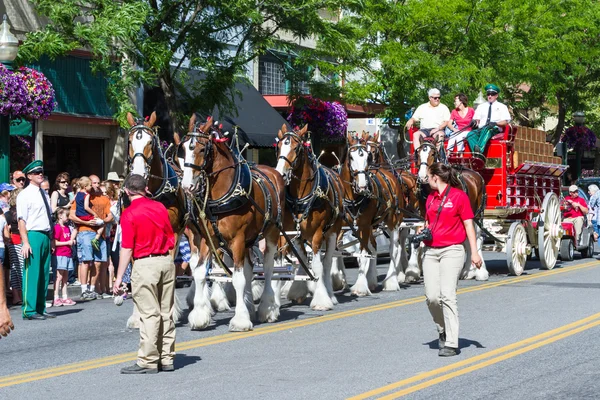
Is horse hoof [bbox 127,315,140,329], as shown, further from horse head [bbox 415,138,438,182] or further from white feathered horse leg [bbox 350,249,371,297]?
horse head [bbox 415,138,438,182]

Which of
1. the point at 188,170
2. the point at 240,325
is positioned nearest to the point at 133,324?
the point at 240,325

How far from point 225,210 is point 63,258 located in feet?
14.9

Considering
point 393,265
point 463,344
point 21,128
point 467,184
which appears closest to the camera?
point 463,344

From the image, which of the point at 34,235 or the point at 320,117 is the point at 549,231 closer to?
the point at 320,117

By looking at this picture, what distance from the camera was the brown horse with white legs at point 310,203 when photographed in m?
14.3

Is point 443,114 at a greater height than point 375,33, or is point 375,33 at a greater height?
point 375,33

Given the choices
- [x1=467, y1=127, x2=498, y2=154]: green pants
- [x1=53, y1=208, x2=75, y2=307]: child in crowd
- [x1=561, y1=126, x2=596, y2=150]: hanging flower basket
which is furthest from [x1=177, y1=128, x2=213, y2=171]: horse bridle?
[x1=561, y1=126, x2=596, y2=150]: hanging flower basket

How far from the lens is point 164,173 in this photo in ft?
40.7

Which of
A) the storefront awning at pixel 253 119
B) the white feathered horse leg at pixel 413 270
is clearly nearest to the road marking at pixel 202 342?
the white feathered horse leg at pixel 413 270

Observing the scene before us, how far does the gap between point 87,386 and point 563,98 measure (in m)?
35.6

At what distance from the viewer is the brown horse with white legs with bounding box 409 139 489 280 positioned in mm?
17672

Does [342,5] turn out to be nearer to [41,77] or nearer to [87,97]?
[87,97]

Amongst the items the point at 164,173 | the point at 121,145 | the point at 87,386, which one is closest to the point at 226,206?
the point at 164,173

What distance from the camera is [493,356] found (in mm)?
10328
